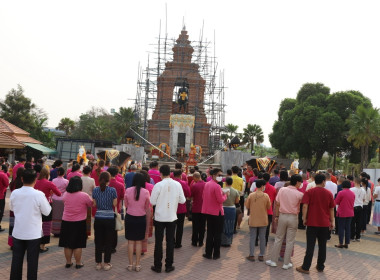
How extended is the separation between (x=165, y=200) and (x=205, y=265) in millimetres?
1628

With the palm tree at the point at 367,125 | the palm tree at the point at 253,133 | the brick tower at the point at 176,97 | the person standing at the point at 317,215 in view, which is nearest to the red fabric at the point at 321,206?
the person standing at the point at 317,215

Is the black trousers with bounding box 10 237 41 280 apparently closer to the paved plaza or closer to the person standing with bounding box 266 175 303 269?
the paved plaza

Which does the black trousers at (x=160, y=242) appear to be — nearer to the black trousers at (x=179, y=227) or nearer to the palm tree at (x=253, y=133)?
the black trousers at (x=179, y=227)

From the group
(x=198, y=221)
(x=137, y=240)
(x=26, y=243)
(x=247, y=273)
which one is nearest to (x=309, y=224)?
(x=247, y=273)

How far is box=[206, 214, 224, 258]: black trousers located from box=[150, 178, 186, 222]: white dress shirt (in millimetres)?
1178

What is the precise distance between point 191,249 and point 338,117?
108 ft

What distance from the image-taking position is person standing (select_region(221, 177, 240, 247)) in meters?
7.25

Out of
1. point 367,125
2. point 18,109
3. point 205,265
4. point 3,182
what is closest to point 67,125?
point 18,109

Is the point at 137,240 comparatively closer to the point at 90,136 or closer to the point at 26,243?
the point at 26,243

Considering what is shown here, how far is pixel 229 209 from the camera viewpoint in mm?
7387

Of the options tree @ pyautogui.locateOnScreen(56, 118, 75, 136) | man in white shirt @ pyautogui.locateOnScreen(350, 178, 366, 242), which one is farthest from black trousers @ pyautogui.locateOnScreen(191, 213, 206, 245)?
tree @ pyautogui.locateOnScreen(56, 118, 75, 136)

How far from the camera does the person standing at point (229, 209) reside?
23.8ft

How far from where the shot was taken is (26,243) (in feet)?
15.2

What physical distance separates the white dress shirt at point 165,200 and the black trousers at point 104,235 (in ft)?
2.63
